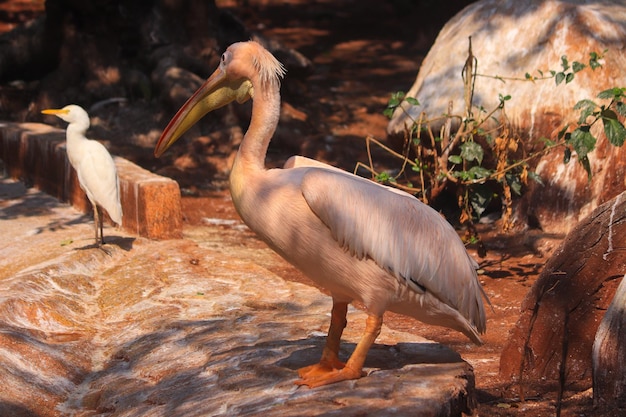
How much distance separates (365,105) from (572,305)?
8056 mm

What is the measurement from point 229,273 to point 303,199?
2.46 metres

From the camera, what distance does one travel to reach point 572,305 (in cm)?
439

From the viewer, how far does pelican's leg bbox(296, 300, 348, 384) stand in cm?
392

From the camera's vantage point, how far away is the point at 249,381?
4.02 meters

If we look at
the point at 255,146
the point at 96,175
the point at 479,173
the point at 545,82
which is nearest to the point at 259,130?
the point at 255,146

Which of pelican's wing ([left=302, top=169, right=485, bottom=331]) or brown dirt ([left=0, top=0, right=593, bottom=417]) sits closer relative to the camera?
pelican's wing ([left=302, top=169, right=485, bottom=331])

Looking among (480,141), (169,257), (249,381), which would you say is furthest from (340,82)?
(249,381)

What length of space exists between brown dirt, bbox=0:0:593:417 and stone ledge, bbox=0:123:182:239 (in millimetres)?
982

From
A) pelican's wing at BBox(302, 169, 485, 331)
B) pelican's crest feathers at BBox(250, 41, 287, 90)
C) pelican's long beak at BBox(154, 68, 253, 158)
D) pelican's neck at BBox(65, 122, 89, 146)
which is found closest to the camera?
pelican's wing at BBox(302, 169, 485, 331)

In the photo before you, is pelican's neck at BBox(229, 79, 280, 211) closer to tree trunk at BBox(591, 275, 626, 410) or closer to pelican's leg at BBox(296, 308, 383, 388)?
pelican's leg at BBox(296, 308, 383, 388)

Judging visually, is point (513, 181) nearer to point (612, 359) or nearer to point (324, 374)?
point (612, 359)

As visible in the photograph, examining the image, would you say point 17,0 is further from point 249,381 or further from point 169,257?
Result: point 249,381

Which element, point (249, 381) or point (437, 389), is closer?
point (437, 389)

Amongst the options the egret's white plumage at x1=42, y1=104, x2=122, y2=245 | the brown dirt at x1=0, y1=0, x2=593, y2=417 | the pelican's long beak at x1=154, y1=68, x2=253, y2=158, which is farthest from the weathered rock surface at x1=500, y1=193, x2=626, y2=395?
the egret's white plumage at x1=42, y1=104, x2=122, y2=245
